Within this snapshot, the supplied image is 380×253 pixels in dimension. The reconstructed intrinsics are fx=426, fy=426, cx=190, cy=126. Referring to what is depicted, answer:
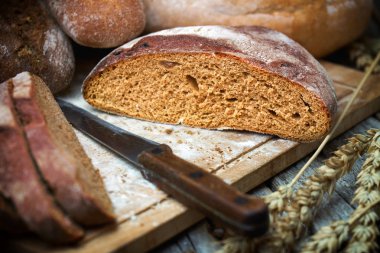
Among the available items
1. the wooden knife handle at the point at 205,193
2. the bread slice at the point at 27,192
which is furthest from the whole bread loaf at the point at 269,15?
→ the bread slice at the point at 27,192

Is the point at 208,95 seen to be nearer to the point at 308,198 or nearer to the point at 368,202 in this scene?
the point at 308,198

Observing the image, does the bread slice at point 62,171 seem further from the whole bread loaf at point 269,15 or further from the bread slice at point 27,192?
the whole bread loaf at point 269,15

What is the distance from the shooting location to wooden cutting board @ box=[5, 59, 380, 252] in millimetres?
1629

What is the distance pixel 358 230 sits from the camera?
5.12ft

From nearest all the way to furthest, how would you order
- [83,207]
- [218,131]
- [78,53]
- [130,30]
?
[83,207]
[218,131]
[130,30]
[78,53]

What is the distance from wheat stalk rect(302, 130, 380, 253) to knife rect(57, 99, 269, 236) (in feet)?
0.69

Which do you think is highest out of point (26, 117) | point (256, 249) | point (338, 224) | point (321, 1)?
point (321, 1)

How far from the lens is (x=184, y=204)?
5.85 ft

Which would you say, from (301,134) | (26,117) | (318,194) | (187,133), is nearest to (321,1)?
(301,134)

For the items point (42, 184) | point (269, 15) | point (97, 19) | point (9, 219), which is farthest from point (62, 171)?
point (269, 15)

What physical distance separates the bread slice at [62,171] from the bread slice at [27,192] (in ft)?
0.10

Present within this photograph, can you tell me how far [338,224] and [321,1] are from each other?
1.97 meters

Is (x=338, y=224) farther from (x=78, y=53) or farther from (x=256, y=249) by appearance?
(x=78, y=53)

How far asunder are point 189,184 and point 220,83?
0.89m
